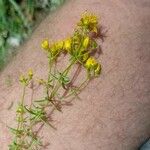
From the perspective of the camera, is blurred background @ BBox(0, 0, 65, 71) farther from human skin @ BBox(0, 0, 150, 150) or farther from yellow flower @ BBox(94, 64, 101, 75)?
yellow flower @ BBox(94, 64, 101, 75)

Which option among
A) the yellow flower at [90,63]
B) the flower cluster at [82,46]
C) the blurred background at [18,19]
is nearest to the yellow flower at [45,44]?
the flower cluster at [82,46]

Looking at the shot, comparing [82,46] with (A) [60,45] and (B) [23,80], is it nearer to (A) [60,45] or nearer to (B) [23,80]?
(A) [60,45]

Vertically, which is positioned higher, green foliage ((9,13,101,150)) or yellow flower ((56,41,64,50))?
yellow flower ((56,41,64,50))

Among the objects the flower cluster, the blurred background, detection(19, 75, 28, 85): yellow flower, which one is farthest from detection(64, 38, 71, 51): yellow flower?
the blurred background

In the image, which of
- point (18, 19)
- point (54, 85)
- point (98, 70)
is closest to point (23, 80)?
point (54, 85)

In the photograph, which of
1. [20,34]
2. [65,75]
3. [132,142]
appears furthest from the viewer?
[20,34]

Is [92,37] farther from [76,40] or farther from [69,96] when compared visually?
[69,96]

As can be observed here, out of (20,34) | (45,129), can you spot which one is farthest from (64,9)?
(20,34)
